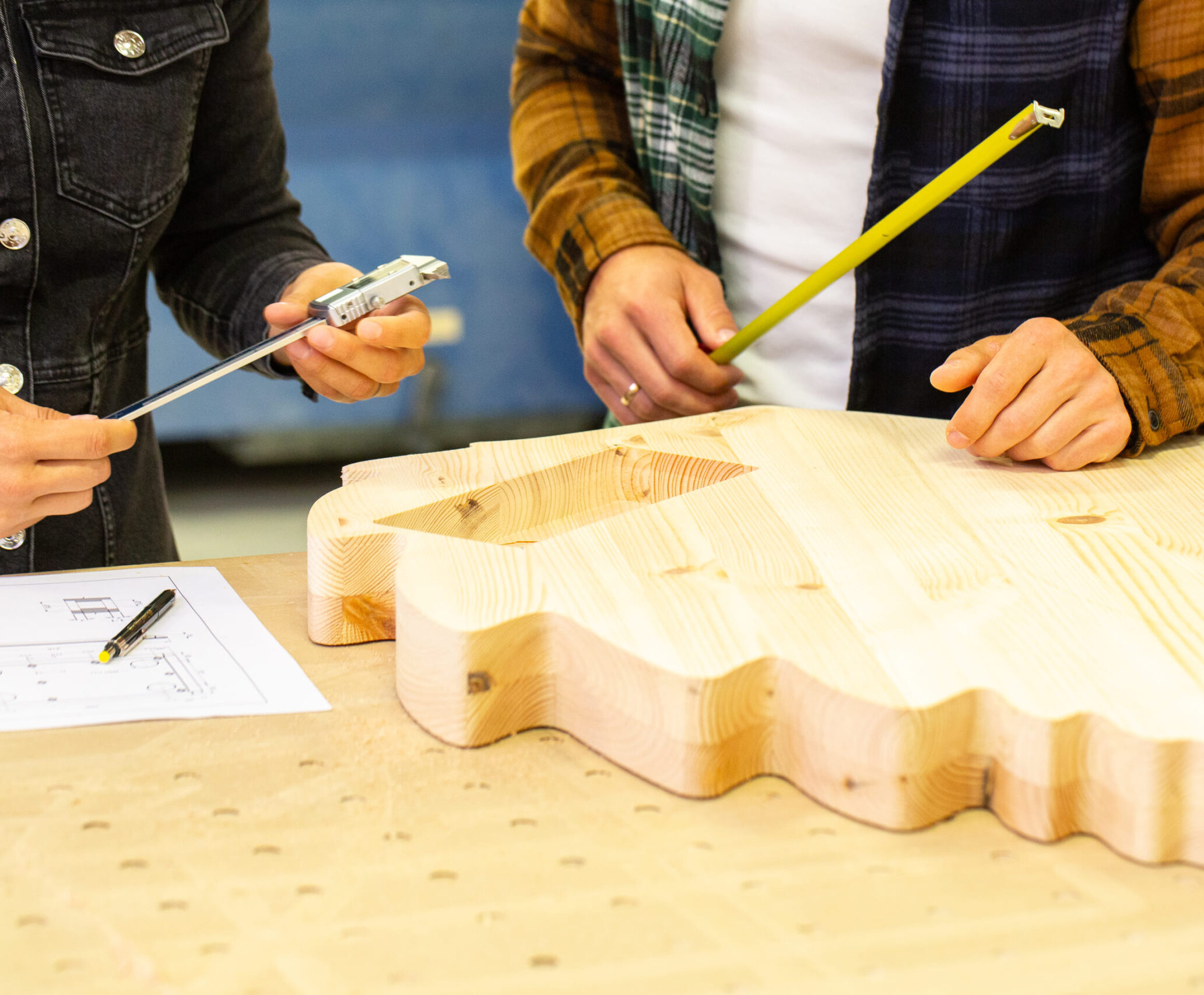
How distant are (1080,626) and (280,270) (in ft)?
2.22

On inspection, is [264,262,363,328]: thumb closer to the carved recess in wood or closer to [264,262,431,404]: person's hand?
[264,262,431,404]: person's hand

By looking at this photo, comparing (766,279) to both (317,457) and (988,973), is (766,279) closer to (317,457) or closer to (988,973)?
(988,973)

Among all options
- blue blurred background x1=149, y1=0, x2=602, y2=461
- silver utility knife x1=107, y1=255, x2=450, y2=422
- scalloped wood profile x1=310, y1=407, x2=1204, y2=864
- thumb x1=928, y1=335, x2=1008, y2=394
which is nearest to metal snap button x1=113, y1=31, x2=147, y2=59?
silver utility knife x1=107, y1=255, x2=450, y2=422

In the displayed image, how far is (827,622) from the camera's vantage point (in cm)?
59

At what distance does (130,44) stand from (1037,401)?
2.34 feet

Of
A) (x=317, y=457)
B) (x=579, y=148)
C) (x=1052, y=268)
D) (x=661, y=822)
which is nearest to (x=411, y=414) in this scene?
(x=317, y=457)

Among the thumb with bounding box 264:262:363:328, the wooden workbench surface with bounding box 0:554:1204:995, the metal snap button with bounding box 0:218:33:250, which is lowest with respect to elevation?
the wooden workbench surface with bounding box 0:554:1204:995

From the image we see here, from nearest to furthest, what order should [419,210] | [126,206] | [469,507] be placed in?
1. [469,507]
2. [126,206]
3. [419,210]

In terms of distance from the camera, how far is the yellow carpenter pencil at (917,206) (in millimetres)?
710

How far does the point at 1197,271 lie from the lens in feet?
2.84

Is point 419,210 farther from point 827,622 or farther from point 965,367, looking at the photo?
point 827,622

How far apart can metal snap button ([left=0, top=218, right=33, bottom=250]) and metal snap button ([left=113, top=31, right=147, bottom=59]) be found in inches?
5.9

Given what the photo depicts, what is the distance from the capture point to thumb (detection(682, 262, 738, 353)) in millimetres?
954

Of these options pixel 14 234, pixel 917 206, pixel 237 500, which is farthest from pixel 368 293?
pixel 237 500
